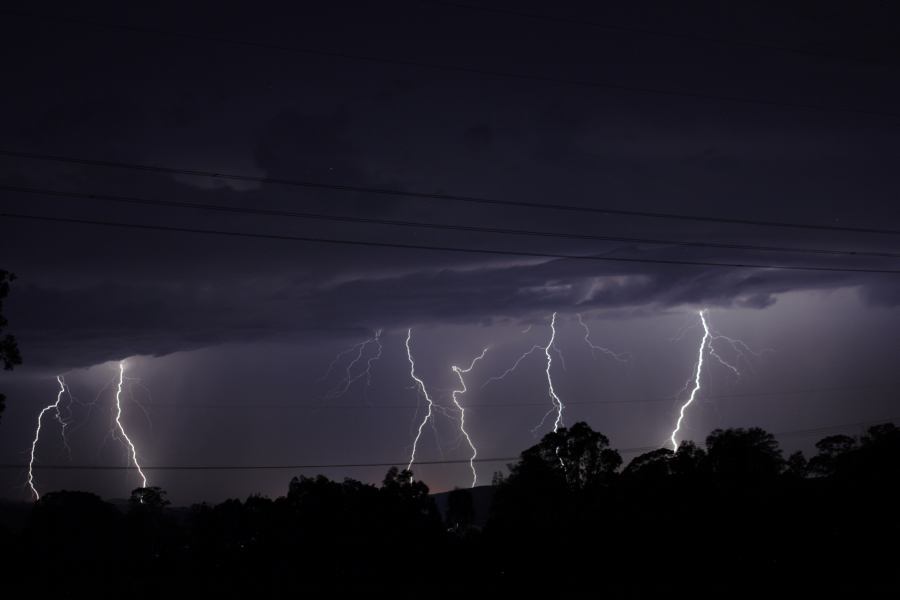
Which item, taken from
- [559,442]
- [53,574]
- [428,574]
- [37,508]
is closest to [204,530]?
[37,508]

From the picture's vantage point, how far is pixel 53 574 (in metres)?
33.0

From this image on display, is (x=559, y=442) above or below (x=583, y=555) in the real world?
above

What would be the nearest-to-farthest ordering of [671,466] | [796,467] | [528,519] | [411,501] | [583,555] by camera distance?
[583,555], [528,519], [671,466], [411,501], [796,467]

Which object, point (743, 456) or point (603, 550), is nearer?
point (603, 550)

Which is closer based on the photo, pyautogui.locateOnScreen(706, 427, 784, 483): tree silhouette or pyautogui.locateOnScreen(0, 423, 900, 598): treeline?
pyautogui.locateOnScreen(0, 423, 900, 598): treeline

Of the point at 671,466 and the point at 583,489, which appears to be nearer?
the point at 671,466

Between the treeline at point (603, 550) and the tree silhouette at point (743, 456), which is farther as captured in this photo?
the tree silhouette at point (743, 456)

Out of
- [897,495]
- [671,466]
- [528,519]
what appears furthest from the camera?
[671,466]

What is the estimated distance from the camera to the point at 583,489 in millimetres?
58188

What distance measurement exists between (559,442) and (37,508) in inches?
1655

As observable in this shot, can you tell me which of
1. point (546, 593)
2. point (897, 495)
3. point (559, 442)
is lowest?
point (546, 593)

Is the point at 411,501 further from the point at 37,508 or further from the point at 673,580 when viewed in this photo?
the point at 37,508

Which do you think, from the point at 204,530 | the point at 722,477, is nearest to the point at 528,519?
the point at 722,477

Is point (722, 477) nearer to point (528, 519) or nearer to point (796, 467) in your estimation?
point (528, 519)
